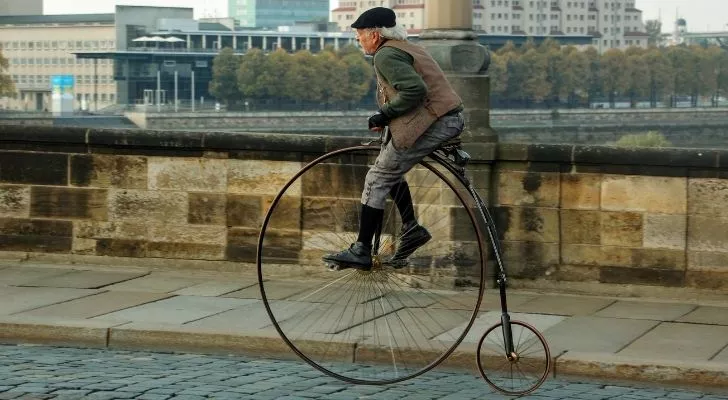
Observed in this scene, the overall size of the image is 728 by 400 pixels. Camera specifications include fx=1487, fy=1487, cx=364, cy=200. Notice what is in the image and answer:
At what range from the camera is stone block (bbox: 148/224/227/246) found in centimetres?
1009

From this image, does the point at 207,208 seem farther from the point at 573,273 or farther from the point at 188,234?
the point at 573,273

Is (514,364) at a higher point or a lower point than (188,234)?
lower

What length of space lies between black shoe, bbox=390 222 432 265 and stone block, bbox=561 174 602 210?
3.18 m

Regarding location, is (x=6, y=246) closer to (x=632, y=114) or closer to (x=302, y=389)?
(x=302, y=389)

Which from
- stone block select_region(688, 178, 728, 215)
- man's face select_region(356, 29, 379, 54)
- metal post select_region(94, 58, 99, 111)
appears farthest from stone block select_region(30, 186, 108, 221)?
metal post select_region(94, 58, 99, 111)

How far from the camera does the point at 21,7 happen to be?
618ft

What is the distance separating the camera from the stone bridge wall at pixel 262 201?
905 cm

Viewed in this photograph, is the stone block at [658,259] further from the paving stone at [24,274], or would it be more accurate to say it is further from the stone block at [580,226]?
the paving stone at [24,274]

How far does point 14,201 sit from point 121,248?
87cm

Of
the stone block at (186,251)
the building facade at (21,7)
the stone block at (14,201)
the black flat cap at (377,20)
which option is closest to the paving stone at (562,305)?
the stone block at (186,251)

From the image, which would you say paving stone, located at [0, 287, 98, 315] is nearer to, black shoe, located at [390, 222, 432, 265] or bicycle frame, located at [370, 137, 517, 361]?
black shoe, located at [390, 222, 432, 265]

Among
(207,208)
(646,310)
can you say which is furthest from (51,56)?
(646,310)

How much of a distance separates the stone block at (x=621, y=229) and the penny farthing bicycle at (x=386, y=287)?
74 cm

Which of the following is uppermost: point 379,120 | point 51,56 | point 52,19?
point 52,19
